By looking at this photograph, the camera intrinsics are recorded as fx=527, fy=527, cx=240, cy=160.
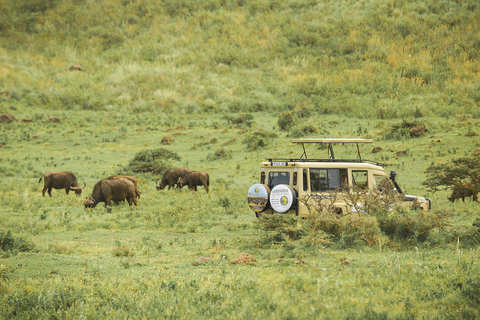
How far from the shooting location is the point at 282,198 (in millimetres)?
14227

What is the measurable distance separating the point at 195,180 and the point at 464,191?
42.9 ft

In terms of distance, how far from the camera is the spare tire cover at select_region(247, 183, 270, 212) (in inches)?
575

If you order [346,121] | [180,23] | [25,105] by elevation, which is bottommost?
[346,121]

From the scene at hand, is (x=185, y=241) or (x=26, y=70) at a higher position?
(x=26, y=70)

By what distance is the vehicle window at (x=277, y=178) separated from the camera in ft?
49.0

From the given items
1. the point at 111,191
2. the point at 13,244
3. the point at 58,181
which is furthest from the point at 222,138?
the point at 13,244

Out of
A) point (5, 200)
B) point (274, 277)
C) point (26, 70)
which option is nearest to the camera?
point (274, 277)

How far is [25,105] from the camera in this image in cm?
5184

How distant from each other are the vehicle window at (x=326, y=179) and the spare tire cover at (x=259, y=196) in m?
1.29

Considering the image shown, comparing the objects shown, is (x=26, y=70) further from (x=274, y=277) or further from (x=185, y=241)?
(x=274, y=277)

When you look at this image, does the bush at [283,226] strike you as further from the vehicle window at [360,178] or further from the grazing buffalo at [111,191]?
the grazing buffalo at [111,191]

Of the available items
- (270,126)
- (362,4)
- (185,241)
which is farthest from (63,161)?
(362,4)

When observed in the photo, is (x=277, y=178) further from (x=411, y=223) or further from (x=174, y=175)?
(x=174, y=175)

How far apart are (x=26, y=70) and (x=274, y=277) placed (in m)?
57.1
